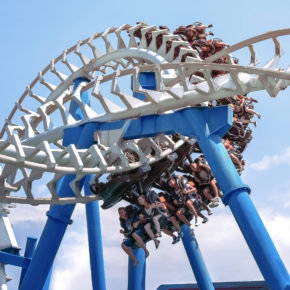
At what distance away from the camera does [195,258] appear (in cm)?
1495

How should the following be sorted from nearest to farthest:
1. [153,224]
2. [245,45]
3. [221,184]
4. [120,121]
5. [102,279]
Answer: [221,184], [245,45], [120,121], [153,224], [102,279]

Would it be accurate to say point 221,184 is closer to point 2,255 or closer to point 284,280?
point 284,280

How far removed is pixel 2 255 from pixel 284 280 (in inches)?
265

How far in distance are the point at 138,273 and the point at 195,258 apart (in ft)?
4.09

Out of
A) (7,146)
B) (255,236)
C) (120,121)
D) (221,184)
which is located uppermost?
(120,121)

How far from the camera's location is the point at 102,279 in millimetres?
14844

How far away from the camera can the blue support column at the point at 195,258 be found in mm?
14664

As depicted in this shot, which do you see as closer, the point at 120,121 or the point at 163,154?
the point at 120,121

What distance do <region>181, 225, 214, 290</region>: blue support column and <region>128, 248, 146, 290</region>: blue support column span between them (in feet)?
3.22

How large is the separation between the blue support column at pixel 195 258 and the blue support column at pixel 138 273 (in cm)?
98

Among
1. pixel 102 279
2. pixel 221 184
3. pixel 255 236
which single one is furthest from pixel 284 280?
pixel 102 279

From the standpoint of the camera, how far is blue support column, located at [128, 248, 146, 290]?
1480 centimetres

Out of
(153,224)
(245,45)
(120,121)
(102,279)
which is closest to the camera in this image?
(245,45)

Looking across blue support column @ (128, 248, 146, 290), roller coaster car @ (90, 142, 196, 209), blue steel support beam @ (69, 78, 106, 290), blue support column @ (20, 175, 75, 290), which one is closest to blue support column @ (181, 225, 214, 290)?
blue support column @ (128, 248, 146, 290)
